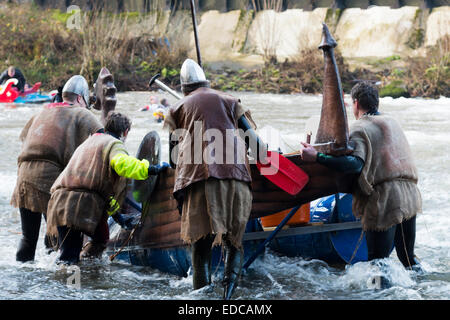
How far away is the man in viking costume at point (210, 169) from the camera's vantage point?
445 centimetres

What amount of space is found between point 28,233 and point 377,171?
302cm

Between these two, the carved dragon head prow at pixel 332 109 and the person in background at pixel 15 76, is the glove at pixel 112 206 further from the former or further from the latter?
the person in background at pixel 15 76

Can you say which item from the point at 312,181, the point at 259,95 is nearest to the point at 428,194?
the point at 312,181

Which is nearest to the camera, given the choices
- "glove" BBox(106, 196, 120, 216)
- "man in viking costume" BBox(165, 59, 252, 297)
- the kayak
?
"man in viking costume" BBox(165, 59, 252, 297)

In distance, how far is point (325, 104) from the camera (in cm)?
466

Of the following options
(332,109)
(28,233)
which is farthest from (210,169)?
(28,233)

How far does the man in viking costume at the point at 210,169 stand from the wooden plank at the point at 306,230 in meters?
0.73

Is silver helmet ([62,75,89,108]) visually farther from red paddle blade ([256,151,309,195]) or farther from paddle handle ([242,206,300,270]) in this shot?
paddle handle ([242,206,300,270])

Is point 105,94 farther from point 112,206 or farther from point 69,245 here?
point 69,245

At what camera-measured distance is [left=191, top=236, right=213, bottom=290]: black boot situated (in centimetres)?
464

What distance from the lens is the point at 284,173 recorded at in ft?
15.8

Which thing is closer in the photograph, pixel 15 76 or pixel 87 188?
pixel 87 188

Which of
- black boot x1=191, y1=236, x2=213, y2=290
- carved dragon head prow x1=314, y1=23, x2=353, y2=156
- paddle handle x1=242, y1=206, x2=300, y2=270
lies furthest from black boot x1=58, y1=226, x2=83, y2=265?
carved dragon head prow x1=314, y1=23, x2=353, y2=156

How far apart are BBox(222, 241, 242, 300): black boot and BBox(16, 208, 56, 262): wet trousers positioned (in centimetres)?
197
